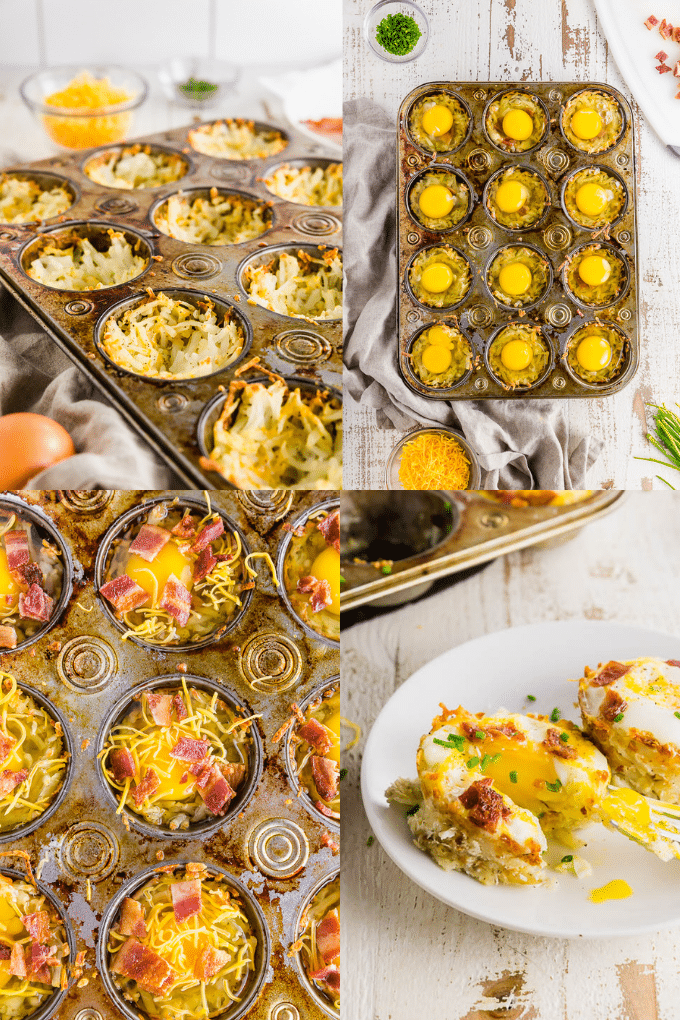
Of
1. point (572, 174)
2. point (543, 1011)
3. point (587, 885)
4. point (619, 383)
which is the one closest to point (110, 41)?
point (572, 174)

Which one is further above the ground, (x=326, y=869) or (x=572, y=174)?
(x=572, y=174)

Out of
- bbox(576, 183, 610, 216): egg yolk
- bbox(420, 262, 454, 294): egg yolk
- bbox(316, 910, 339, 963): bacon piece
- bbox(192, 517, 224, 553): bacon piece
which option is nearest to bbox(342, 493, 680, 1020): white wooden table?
bbox(316, 910, 339, 963): bacon piece

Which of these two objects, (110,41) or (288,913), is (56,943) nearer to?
(288,913)

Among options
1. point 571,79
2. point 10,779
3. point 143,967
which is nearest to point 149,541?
point 10,779

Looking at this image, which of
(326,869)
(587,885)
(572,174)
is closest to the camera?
(587,885)

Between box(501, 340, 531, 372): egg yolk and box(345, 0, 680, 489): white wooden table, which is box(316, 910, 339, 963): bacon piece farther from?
box(501, 340, 531, 372): egg yolk

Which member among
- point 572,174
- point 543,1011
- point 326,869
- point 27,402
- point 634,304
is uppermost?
point 572,174
